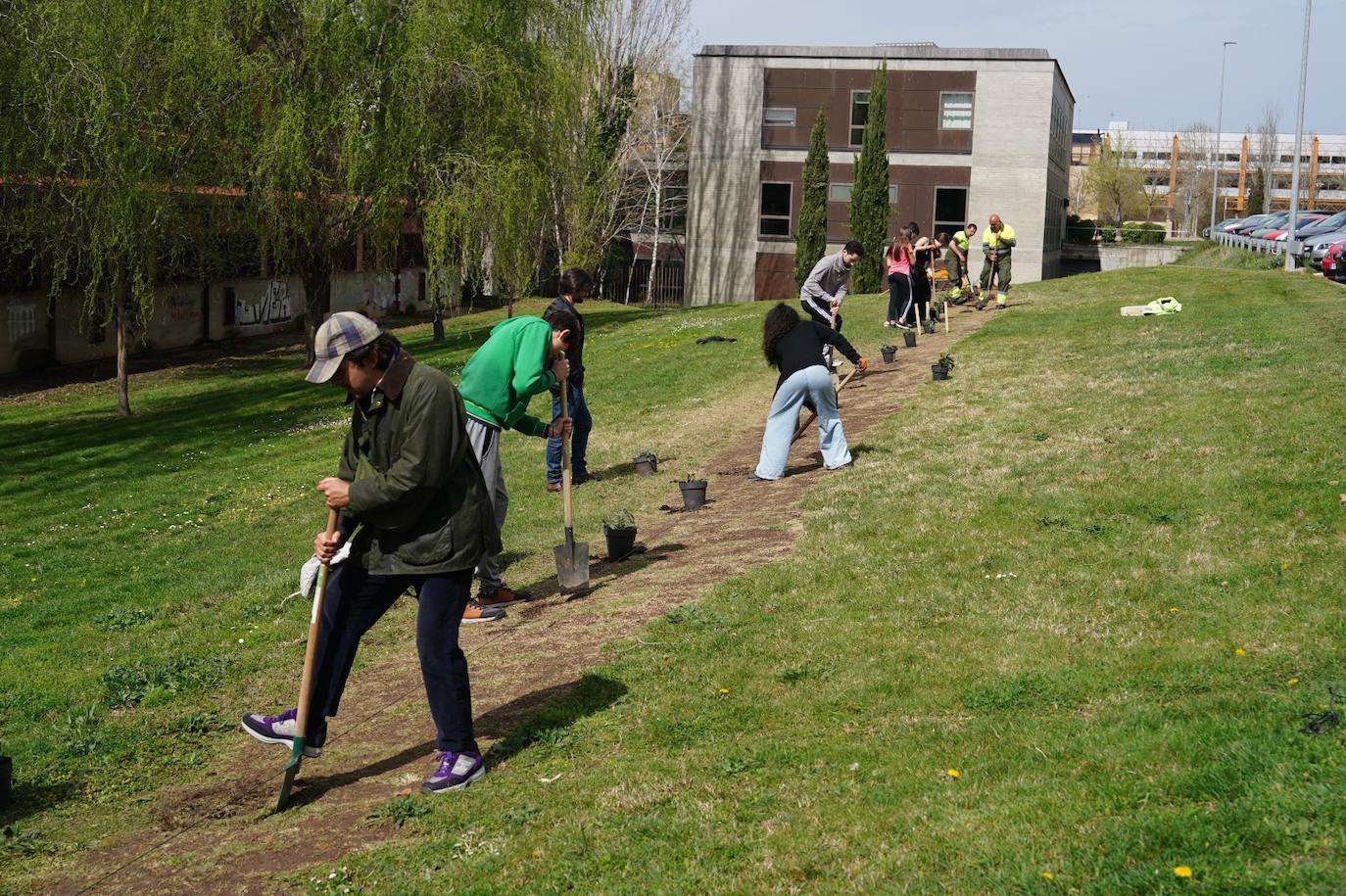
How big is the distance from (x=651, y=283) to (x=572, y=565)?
163 feet

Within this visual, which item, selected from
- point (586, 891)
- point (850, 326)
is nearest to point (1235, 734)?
point (586, 891)

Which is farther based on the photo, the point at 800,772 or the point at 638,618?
the point at 638,618

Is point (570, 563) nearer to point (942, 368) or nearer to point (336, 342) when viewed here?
point (336, 342)

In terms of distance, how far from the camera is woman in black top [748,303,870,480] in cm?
1284

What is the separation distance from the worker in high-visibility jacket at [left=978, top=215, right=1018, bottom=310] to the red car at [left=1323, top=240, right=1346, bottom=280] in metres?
8.75

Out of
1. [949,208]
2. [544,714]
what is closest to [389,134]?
[544,714]

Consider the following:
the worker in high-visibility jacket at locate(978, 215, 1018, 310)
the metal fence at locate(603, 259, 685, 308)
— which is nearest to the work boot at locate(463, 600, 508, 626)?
the worker in high-visibility jacket at locate(978, 215, 1018, 310)

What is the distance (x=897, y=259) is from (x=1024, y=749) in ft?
58.7

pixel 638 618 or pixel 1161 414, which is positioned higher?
pixel 1161 414

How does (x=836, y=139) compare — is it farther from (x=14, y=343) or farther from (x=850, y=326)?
(x=14, y=343)

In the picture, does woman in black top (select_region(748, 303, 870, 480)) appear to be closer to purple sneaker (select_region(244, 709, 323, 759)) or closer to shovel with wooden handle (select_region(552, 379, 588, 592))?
shovel with wooden handle (select_region(552, 379, 588, 592))

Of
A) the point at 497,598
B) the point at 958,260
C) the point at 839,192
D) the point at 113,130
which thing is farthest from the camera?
the point at 839,192

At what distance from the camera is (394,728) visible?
7.22 metres

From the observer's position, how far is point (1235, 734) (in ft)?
18.2
